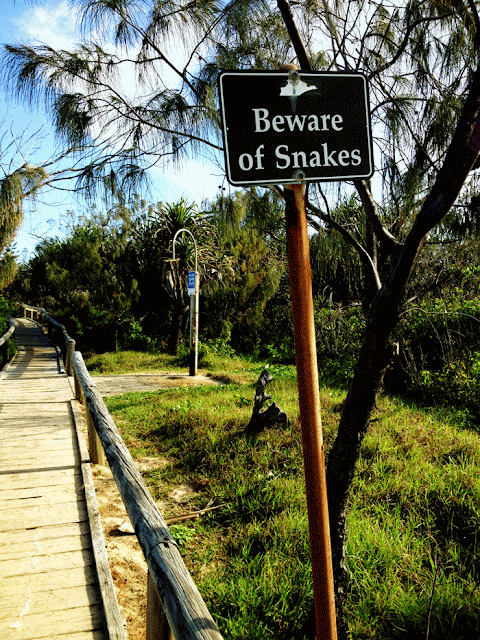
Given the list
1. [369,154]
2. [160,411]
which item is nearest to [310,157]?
[369,154]

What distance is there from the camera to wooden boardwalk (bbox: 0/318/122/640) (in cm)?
248

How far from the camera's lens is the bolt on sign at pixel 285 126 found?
59.1 inches

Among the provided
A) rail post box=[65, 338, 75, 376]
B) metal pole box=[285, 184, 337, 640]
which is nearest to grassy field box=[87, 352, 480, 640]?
metal pole box=[285, 184, 337, 640]

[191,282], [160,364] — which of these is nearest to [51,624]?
[191,282]

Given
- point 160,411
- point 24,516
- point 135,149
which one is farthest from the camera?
point 160,411

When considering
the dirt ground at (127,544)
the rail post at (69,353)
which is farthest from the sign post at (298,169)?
the rail post at (69,353)

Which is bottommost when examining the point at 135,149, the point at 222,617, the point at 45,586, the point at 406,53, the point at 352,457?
the point at 222,617

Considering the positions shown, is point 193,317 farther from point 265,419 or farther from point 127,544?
point 127,544

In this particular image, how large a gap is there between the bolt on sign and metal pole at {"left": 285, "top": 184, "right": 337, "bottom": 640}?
17 centimetres

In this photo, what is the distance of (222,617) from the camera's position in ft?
9.36

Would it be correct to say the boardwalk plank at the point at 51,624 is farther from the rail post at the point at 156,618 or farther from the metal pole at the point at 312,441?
the metal pole at the point at 312,441

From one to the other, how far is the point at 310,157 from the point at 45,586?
2.59 metres

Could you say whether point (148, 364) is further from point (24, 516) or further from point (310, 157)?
point (310, 157)

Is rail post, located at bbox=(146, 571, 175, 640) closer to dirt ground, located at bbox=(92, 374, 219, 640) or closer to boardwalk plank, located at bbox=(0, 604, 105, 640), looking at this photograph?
boardwalk plank, located at bbox=(0, 604, 105, 640)
